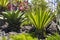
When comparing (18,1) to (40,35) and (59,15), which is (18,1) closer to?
(59,15)

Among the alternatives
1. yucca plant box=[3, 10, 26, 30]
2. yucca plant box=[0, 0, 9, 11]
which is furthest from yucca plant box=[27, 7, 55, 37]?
yucca plant box=[0, 0, 9, 11]

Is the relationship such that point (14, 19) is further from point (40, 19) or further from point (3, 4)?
point (3, 4)

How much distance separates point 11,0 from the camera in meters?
11.3

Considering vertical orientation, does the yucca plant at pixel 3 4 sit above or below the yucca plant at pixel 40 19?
below

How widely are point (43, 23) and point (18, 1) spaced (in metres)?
5.20

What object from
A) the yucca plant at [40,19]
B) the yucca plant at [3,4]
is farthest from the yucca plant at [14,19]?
the yucca plant at [3,4]

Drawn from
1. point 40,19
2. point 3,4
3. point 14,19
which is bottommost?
point 3,4

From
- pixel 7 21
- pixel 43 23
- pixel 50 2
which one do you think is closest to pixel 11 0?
pixel 50 2

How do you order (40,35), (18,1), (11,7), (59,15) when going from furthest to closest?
(18,1), (11,7), (59,15), (40,35)

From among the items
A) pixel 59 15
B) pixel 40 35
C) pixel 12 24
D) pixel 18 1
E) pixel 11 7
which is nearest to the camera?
pixel 40 35

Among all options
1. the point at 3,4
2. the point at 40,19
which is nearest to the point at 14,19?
the point at 40,19

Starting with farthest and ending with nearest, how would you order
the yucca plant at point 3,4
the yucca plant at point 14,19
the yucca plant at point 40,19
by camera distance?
1. the yucca plant at point 3,4
2. the yucca plant at point 14,19
3. the yucca plant at point 40,19

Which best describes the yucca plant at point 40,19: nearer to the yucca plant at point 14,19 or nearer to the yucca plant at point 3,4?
the yucca plant at point 14,19

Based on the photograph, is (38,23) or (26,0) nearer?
(38,23)
